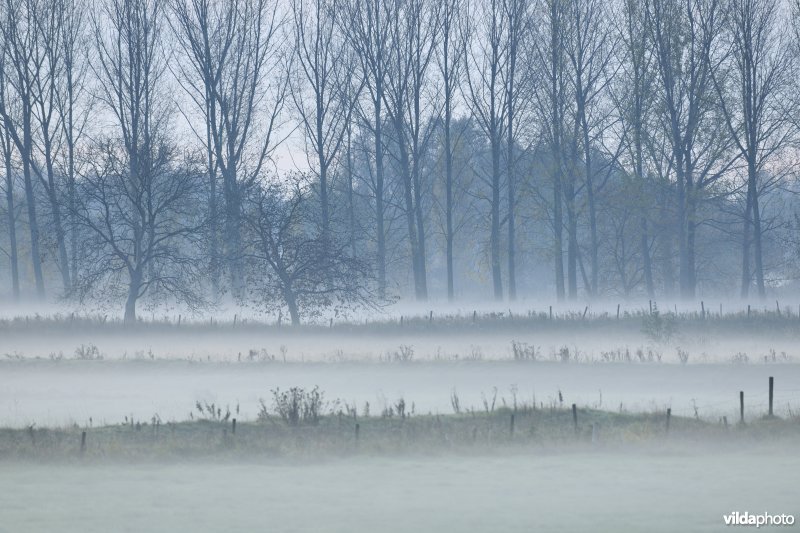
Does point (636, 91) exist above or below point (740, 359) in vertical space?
above

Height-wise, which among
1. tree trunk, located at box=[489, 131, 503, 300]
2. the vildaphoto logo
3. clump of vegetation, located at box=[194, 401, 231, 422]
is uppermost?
tree trunk, located at box=[489, 131, 503, 300]

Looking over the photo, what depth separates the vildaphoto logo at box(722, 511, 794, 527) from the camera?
10141mm

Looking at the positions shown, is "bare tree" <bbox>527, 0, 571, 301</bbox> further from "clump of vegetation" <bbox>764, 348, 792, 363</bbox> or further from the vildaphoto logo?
the vildaphoto logo

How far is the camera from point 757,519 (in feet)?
33.6

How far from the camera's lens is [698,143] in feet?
143

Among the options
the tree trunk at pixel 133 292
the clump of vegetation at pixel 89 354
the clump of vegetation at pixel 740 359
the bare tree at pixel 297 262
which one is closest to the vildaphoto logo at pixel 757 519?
the clump of vegetation at pixel 740 359

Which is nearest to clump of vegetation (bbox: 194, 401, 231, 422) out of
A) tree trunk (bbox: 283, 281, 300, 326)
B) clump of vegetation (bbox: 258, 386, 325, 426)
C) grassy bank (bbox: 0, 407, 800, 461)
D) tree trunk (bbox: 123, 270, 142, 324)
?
grassy bank (bbox: 0, 407, 800, 461)

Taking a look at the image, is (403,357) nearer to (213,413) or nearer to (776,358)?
(776,358)

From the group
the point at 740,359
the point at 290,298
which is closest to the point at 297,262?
the point at 290,298

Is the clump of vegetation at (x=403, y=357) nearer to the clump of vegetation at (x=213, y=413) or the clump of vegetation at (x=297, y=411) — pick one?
the clump of vegetation at (x=213, y=413)

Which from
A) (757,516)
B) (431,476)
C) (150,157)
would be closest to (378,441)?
(431,476)

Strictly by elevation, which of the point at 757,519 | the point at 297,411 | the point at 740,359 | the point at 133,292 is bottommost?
the point at 757,519

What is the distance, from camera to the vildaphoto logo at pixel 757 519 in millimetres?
10141

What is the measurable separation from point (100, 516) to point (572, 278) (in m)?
36.2
